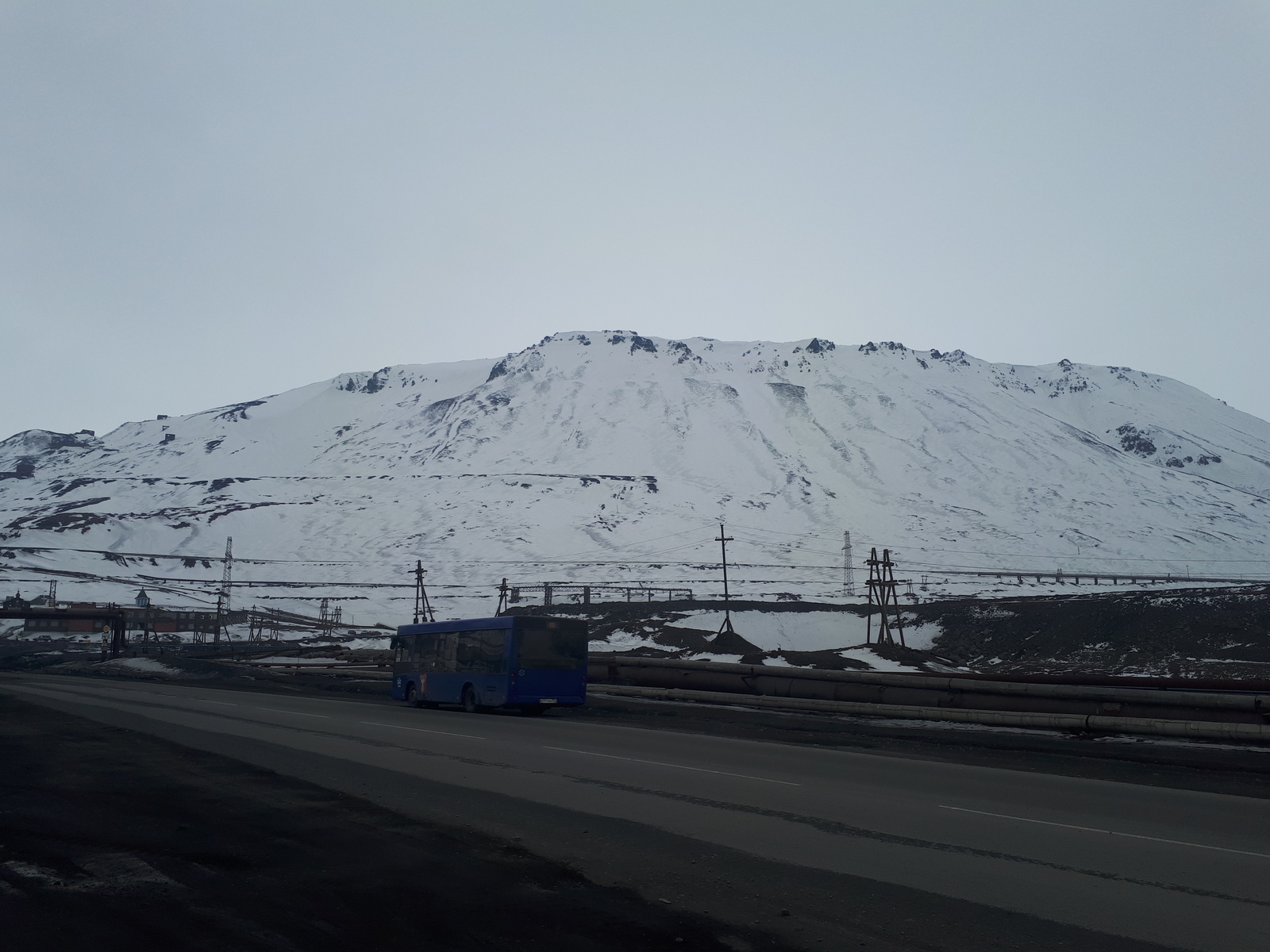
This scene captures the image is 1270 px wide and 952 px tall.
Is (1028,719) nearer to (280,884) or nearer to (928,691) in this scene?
(928,691)

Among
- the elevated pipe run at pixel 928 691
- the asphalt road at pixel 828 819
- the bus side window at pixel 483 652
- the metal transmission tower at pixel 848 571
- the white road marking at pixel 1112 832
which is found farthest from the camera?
the metal transmission tower at pixel 848 571

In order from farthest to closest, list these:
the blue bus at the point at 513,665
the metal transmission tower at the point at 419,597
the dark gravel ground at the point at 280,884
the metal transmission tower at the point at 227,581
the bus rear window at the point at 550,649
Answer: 1. the metal transmission tower at the point at 227,581
2. the metal transmission tower at the point at 419,597
3. the bus rear window at the point at 550,649
4. the blue bus at the point at 513,665
5. the dark gravel ground at the point at 280,884

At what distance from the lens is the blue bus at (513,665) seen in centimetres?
2911

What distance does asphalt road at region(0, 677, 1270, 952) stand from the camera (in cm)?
760

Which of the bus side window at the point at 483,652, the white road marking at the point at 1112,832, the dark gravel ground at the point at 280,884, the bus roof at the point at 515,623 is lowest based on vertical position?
the white road marking at the point at 1112,832

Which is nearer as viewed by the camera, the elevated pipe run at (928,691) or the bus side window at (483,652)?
the elevated pipe run at (928,691)

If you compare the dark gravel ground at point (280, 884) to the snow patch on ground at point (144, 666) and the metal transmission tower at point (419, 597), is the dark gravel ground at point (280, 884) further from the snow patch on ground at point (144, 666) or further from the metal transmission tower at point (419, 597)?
the snow patch on ground at point (144, 666)

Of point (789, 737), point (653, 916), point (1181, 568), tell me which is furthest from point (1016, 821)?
point (1181, 568)

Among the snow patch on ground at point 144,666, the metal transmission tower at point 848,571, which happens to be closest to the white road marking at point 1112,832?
the snow patch on ground at point 144,666

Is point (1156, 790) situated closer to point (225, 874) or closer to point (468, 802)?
point (468, 802)

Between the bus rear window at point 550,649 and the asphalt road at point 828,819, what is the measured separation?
849cm

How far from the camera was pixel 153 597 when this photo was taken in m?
136

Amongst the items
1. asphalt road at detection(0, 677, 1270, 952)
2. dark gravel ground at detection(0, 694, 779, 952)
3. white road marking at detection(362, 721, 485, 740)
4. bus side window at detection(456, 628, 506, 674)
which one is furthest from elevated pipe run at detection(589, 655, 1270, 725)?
dark gravel ground at detection(0, 694, 779, 952)

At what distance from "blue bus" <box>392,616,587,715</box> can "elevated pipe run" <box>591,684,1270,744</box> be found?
17.5 feet
